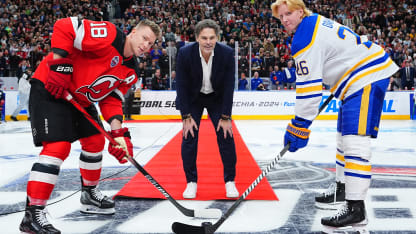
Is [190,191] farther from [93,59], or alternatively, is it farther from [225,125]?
[93,59]

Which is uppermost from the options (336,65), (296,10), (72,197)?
(296,10)

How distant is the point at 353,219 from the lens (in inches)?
79.2

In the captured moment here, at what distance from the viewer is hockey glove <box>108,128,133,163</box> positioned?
219 cm

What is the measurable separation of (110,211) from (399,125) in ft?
24.2

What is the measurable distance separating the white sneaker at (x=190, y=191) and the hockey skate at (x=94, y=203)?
55 cm

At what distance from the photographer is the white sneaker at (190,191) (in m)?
2.75

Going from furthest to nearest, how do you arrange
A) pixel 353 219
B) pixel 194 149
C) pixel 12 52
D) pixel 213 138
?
pixel 12 52
pixel 213 138
pixel 194 149
pixel 353 219

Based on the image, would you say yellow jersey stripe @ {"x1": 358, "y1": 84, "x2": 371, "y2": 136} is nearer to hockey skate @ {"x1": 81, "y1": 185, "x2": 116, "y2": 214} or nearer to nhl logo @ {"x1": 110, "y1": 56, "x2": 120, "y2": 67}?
nhl logo @ {"x1": 110, "y1": 56, "x2": 120, "y2": 67}

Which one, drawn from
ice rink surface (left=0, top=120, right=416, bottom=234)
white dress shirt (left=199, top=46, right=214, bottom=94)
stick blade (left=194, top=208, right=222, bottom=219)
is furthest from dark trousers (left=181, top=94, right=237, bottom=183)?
stick blade (left=194, top=208, right=222, bottom=219)

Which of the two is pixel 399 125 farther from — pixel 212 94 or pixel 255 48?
pixel 212 94

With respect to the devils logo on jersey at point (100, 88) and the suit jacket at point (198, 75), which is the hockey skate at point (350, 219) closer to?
the suit jacket at point (198, 75)

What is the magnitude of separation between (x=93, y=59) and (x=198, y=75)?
2.90 ft

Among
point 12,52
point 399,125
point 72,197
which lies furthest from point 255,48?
point 72,197

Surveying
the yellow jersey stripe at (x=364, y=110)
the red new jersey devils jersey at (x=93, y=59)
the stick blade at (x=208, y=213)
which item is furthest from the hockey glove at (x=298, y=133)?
the red new jersey devils jersey at (x=93, y=59)
